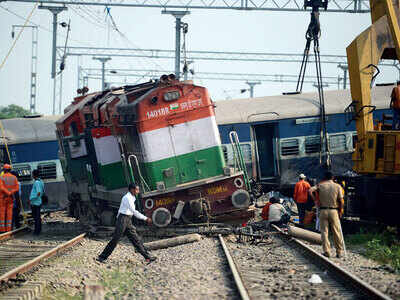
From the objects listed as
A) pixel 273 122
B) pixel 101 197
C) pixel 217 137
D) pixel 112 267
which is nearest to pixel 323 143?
pixel 273 122

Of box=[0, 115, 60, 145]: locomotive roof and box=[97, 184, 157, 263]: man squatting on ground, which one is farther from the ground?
box=[0, 115, 60, 145]: locomotive roof

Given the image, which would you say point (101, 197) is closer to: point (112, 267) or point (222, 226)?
point (222, 226)

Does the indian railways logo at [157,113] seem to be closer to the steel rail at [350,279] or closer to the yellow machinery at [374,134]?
the yellow machinery at [374,134]

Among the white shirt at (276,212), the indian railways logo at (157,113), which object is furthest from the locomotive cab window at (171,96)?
the white shirt at (276,212)

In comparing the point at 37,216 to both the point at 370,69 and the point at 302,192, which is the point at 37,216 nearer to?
the point at 302,192

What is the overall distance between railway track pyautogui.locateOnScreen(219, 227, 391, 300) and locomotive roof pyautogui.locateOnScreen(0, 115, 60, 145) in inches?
483

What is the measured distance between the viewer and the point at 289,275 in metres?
8.35

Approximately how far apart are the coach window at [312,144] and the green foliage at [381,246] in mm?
7510

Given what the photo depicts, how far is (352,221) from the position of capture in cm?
1459

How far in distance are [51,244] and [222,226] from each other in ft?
14.1

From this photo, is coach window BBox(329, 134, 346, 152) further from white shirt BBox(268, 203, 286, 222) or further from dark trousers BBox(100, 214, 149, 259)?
dark trousers BBox(100, 214, 149, 259)

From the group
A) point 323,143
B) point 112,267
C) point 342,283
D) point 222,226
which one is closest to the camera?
point 342,283

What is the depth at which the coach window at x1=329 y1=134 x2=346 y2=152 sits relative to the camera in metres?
20.5

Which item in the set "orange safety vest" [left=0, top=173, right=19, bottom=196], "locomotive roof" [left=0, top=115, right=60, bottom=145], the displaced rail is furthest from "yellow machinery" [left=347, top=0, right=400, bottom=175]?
"locomotive roof" [left=0, top=115, right=60, bottom=145]
